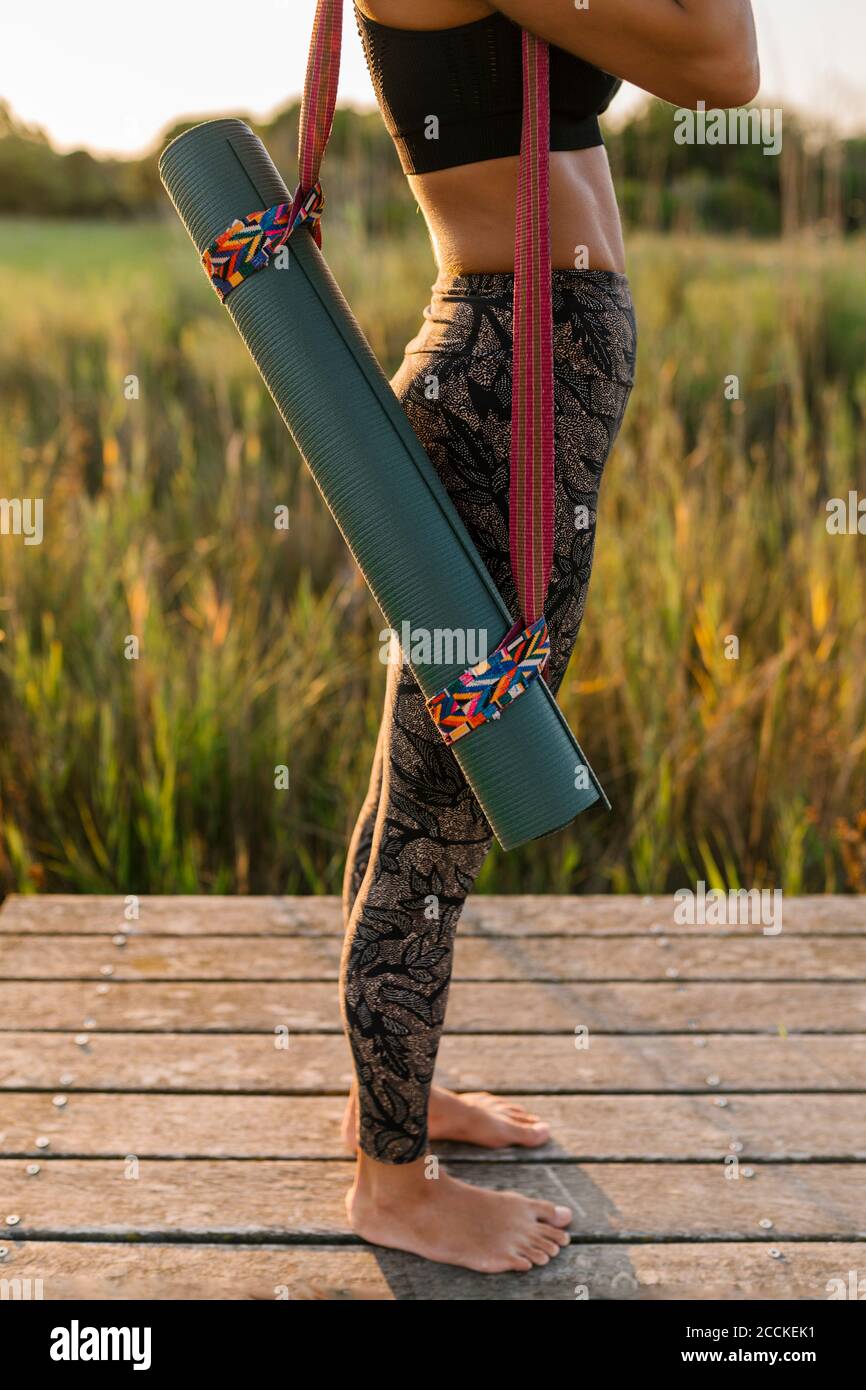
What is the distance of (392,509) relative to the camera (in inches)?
49.5

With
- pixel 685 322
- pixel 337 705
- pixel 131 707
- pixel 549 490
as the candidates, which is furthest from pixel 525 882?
pixel 685 322

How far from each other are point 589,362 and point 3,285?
8251 millimetres

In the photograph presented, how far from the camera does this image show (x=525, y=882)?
279cm

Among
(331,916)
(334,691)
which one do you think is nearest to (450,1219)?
(331,916)

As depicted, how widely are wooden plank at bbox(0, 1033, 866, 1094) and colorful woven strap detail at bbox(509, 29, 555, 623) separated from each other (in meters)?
0.90

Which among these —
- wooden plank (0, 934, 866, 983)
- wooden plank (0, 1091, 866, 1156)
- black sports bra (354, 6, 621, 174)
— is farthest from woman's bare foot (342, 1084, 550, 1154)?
black sports bra (354, 6, 621, 174)

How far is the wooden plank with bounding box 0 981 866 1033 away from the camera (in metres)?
2.03

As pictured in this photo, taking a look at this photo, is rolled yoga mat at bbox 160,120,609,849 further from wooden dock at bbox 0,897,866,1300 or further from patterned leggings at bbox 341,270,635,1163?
wooden dock at bbox 0,897,866,1300

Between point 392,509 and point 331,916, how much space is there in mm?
1252

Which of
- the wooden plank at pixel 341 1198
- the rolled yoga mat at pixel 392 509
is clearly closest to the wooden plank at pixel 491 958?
the wooden plank at pixel 341 1198

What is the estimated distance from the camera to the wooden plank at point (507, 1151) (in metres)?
1.73

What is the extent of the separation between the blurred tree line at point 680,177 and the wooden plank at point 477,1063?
4.07 ft
